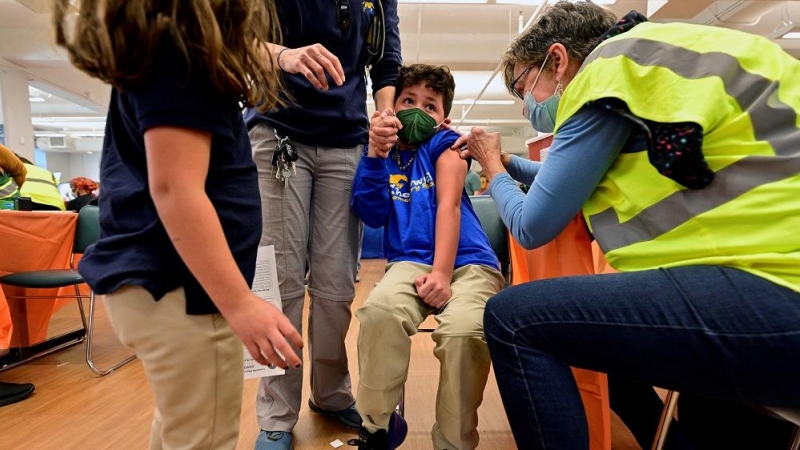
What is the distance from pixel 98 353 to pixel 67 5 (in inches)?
95.3

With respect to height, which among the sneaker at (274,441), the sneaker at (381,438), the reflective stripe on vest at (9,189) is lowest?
the sneaker at (274,441)

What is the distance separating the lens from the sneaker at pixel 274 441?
4.34 ft

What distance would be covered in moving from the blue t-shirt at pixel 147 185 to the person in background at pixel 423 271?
55 cm

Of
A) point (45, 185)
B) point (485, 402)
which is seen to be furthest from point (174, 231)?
point (45, 185)

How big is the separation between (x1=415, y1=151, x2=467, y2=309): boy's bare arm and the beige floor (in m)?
0.54

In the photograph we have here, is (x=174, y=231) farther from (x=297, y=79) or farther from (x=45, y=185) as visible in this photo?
(x=45, y=185)

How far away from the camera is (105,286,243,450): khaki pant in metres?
0.66

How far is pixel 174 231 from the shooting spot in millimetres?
616

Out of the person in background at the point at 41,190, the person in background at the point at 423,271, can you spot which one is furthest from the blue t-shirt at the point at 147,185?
the person in background at the point at 41,190

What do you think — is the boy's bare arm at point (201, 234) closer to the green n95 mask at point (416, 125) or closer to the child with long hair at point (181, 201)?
the child with long hair at point (181, 201)

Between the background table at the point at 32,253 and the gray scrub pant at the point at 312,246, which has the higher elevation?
the gray scrub pant at the point at 312,246

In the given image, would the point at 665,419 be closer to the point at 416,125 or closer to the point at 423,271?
the point at 423,271

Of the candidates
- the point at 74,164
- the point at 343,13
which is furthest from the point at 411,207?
the point at 74,164

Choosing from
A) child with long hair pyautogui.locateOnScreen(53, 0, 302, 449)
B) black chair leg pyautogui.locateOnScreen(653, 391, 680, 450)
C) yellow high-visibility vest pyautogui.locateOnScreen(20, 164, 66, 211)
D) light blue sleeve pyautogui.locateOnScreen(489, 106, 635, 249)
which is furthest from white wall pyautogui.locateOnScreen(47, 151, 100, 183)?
black chair leg pyautogui.locateOnScreen(653, 391, 680, 450)
